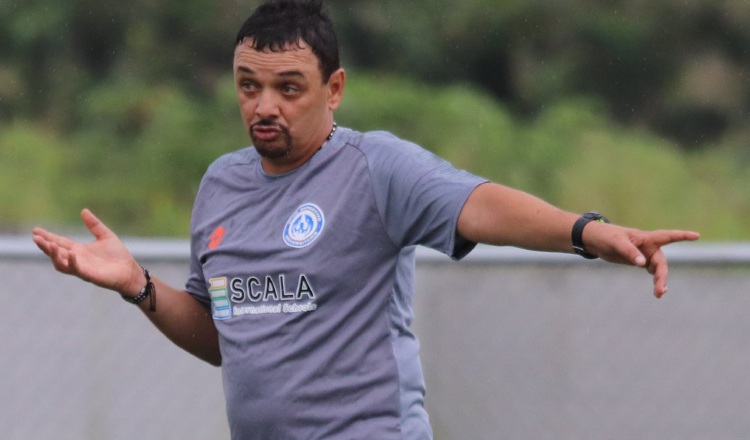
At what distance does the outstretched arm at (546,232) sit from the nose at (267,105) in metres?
0.62

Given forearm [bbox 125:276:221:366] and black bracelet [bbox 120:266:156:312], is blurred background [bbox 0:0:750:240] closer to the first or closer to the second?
forearm [bbox 125:276:221:366]

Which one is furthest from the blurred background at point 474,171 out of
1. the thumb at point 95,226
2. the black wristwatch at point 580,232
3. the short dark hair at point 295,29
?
the black wristwatch at point 580,232

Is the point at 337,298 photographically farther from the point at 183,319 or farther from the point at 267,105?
the point at 183,319

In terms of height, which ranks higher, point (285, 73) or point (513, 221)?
point (285, 73)

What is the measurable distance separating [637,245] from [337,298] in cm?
87

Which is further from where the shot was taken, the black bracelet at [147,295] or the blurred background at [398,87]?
the blurred background at [398,87]

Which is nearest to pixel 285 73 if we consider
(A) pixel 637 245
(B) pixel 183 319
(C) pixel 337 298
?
(C) pixel 337 298

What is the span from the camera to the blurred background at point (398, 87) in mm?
17266

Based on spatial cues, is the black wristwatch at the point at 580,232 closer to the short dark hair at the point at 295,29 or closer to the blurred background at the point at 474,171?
the short dark hair at the point at 295,29

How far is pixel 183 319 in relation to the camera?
3729mm

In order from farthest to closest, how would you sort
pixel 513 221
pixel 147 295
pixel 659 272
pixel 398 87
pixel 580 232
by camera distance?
pixel 398 87 < pixel 147 295 < pixel 513 221 < pixel 580 232 < pixel 659 272

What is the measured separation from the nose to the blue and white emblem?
0.27m

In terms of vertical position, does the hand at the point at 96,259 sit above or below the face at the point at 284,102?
below

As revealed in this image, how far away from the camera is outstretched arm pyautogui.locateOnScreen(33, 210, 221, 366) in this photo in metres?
3.32
